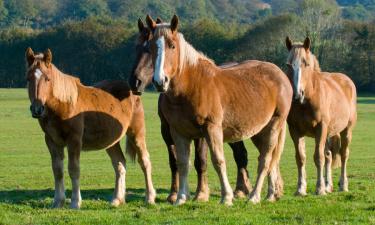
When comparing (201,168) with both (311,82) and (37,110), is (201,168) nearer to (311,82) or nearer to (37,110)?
(311,82)

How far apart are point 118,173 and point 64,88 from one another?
2.06m

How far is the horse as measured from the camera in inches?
454

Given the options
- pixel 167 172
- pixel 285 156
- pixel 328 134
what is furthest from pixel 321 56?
pixel 328 134

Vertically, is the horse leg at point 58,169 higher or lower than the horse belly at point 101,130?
lower

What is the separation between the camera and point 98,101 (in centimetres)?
1311

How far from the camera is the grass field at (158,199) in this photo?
1016 centimetres

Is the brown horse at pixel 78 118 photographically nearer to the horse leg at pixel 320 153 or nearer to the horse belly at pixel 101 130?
the horse belly at pixel 101 130

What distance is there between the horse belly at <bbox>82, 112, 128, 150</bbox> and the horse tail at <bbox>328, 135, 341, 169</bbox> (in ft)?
17.3

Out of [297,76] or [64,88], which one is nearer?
[64,88]

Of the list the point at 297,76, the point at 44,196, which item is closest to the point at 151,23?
the point at 297,76

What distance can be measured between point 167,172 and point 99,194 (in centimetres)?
738

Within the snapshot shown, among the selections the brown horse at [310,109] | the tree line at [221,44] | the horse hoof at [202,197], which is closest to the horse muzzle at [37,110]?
the horse hoof at [202,197]

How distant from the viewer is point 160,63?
35.7 ft

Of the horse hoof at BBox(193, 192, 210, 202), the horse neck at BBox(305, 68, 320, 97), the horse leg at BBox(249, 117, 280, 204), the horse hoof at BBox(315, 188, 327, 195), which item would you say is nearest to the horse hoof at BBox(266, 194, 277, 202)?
the horse leg at BBox(249, 117, 280, 204)
